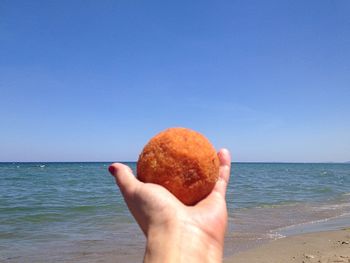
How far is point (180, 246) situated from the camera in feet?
7.27

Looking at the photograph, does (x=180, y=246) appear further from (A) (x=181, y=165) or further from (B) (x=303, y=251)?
(B) (x=303, y=251)

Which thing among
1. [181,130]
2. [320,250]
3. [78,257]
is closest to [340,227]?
[320,250]

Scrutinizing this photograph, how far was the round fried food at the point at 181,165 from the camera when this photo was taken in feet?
8.66

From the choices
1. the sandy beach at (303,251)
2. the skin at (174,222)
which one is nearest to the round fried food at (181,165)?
the skin at (174,222)

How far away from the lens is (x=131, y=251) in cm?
802

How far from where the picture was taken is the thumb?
2633 millimetres

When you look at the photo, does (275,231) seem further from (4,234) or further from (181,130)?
(181,130)

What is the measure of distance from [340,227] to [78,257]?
24.9 ft

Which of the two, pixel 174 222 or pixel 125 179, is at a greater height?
pixel 125 179

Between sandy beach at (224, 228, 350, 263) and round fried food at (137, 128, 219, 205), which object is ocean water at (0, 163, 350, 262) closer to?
sandy beach at (224, 228, 350, 263)

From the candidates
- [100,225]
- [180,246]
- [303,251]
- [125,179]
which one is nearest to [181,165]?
[125,179]

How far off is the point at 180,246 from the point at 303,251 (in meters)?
6.35

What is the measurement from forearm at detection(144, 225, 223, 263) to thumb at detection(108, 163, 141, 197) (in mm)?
371

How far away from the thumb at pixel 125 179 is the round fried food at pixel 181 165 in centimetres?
11
